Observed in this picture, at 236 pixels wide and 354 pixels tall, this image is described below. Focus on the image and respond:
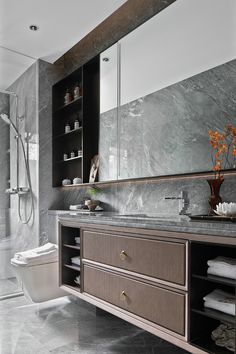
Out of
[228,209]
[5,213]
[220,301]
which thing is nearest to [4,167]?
[5,213]

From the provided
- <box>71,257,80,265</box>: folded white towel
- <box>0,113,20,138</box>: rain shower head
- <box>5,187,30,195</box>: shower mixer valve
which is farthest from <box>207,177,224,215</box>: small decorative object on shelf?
<box>0,113,20,138</box>: rain shower head

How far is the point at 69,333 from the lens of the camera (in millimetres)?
2248

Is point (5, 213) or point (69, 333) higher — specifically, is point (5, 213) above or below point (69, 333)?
above

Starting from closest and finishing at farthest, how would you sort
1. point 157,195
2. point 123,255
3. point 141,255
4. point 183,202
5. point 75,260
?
point 141,255, point 123,255, point 183,202, point 157,195, point 75,260

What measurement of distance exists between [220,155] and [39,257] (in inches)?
70.4

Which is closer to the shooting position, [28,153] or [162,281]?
[162,281]

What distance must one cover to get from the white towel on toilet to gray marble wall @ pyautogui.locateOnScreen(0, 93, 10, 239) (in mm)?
477

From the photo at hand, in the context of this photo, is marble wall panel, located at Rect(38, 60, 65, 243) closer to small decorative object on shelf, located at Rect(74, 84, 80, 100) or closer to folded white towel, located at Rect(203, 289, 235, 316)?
small decorative object on shelf, located at Rect(74, 84, 80, 100)

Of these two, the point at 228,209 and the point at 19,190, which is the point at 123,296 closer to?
the point at 228,209

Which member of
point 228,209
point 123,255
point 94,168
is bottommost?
point 123,255

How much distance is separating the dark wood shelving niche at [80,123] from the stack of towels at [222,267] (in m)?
1.79

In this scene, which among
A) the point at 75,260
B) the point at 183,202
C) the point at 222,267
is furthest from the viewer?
the point at 75,260

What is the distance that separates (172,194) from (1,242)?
198 cm

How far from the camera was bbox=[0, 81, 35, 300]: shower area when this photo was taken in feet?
10.6
